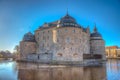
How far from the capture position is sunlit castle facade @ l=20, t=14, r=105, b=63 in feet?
74.9

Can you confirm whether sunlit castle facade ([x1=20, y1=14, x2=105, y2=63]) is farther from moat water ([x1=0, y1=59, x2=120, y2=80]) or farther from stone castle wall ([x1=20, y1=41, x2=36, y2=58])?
moat water ([x1=0, y1=59, x2=120, y2=80])

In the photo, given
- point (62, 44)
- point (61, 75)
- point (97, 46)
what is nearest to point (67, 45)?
point (62, 44)

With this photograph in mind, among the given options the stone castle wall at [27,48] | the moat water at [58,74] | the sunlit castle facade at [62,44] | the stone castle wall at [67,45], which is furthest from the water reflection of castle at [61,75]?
the stone castle wall at [27,48]

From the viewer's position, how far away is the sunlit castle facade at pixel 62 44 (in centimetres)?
2283

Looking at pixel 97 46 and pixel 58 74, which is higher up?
pixel 97 46

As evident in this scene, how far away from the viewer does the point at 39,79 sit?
32.4 feet

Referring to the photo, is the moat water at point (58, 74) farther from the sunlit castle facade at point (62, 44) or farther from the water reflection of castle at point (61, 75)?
the sunlit castle facade at point (62, 44)

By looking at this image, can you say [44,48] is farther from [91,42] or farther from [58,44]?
[91,42]

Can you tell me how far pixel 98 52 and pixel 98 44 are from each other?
173 cm

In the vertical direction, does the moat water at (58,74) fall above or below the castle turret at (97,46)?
below

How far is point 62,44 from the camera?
2312 centimetres

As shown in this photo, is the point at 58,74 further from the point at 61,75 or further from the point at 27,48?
the point at 27,48

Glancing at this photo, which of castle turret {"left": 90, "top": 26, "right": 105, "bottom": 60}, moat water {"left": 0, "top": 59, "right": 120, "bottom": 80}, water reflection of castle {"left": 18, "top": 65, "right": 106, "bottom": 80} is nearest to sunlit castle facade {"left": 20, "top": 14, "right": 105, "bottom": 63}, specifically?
castle turret {"left": 90, "top": 26, "right": 105, "bottom": 60}

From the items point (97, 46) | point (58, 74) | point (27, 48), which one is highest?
point (97, 46)
